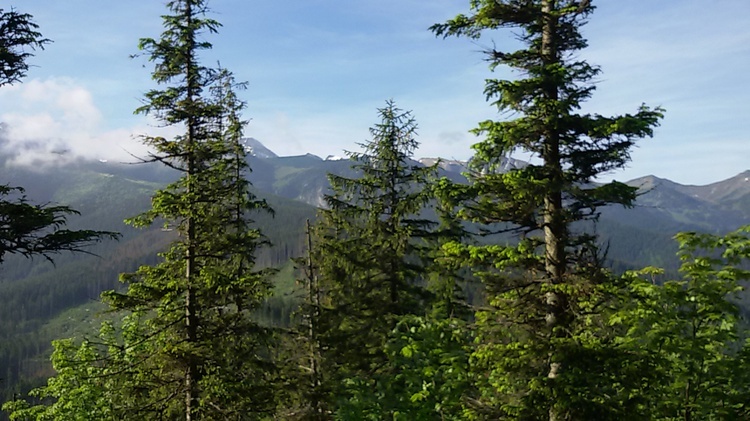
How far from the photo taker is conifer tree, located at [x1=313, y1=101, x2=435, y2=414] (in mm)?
19359

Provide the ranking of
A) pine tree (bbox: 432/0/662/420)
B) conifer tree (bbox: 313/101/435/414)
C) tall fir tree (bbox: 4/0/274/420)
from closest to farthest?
pine tree (bbox: 432/0/662/420)
tall fir tree (bbox: 4/0/274/420)
conifer tree (bbox: 313/101/435/414)

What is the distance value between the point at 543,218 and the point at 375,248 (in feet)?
31.3

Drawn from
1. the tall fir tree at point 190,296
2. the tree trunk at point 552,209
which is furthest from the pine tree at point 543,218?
the tall fir tree at point 190,296

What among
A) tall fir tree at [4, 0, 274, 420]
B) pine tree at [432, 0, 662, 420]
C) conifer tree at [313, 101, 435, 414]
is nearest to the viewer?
pine tree at [432, 0, 662, 420]

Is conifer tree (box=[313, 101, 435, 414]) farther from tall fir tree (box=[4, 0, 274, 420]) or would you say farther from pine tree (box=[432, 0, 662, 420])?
pine tree (box=[432, 0, 662, 420])

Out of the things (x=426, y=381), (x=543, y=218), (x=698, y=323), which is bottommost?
(x=426, y=381)

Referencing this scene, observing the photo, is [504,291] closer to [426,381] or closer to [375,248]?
[426,381]

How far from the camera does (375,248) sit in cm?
1977

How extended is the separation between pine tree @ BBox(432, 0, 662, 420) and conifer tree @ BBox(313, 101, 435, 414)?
8.16 m

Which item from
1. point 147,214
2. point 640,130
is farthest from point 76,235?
point 640,130

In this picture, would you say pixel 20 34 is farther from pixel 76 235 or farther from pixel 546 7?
pixel 546 7

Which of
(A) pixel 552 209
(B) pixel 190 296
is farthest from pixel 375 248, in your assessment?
(A) pixel 552 209

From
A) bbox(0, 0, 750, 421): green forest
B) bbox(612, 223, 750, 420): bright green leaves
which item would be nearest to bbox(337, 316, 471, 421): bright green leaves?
bbox(0, 0, 750, 421): green forest

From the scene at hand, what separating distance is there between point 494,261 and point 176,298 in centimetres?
887
